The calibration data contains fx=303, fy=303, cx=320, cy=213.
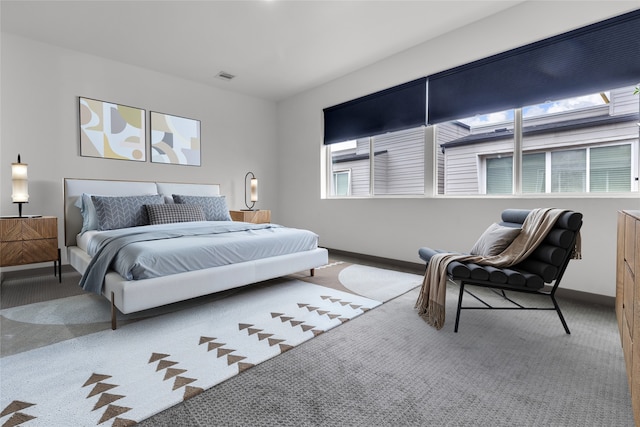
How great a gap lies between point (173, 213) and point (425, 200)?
3.14 metres

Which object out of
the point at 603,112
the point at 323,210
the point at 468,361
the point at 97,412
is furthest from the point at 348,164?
the point at 97,412

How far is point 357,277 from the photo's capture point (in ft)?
11.7

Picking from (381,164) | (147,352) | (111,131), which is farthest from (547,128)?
(111,131)

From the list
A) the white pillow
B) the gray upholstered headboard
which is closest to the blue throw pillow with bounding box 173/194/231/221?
the gray upholstered headboard

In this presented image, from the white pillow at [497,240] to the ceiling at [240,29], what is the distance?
2.32m

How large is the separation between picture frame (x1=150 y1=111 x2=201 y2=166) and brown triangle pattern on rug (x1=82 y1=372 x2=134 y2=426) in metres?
3.65

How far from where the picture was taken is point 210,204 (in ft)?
14.1

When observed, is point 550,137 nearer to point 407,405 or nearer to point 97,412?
point 407,405

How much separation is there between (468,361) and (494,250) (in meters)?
1.04

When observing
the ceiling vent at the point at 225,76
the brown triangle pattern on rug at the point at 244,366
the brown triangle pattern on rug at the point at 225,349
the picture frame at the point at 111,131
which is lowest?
the brown triangle pattern on rug at the point at 244,366

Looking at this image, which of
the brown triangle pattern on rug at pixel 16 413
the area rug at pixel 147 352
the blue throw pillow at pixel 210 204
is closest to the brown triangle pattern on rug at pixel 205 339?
the area rug at pixel 147 352

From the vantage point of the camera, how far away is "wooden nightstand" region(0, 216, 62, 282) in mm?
3090

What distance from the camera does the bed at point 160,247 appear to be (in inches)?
85.9

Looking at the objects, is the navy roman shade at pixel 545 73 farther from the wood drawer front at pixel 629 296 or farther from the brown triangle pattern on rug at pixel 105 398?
the brown triangle pattern on rug at pixel 105 398
